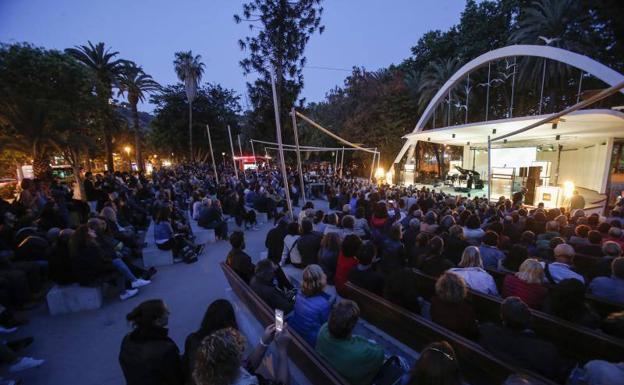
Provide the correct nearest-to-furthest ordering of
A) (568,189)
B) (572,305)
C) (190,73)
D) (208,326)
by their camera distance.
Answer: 1. (208,326)
2. (572,305)
3. (568,189)
4. (190,73)

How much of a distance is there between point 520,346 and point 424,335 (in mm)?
755

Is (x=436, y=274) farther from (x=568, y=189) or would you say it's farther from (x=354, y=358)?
(x=568, y=189)

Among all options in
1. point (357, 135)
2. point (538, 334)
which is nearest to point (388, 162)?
point (357, 135)

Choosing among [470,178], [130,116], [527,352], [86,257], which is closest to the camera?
[527,352]

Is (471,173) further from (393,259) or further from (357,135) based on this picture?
(393,259)

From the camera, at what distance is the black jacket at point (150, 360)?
2170 millimetres

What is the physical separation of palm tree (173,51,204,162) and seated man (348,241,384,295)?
111ft

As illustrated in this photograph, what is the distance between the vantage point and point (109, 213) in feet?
22.6

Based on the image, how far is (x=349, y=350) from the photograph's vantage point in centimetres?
218

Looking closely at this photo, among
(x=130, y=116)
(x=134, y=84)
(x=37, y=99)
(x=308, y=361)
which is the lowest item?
(x=308, y=361)

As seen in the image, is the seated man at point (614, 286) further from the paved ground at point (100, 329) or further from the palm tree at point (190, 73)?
the palm tree at point (190, 73)

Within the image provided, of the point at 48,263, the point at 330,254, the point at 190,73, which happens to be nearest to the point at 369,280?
the point at 330,254

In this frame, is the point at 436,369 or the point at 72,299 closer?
the point at 436,369

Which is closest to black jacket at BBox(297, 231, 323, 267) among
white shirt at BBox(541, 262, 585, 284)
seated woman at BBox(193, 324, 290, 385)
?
white shirt at BBox(541, 262, 585, 284)
